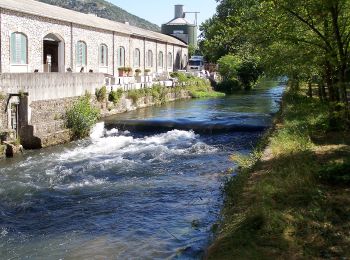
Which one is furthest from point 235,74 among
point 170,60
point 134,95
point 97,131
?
point 97,131

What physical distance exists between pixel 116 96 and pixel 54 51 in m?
5.59

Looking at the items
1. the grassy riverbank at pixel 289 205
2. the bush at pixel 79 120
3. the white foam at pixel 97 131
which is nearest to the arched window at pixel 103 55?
the white foam at pixel 97 131

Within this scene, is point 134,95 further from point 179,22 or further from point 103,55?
point 179,22

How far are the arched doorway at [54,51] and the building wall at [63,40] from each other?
26cm

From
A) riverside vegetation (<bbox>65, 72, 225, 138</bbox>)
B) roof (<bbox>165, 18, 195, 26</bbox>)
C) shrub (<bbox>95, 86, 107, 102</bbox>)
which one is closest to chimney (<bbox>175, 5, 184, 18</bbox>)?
roof (<bbox>165, 18, 195, 26</bbox>)

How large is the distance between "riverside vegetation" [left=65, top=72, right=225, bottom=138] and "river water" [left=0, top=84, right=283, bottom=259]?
87cm

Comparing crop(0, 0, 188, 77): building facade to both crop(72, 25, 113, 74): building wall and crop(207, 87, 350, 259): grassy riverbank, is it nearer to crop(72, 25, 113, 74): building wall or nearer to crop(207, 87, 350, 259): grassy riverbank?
crop(72, 25, 113, 74): building wall

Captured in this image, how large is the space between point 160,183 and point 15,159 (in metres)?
6.74

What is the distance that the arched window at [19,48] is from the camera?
2794 centimetres

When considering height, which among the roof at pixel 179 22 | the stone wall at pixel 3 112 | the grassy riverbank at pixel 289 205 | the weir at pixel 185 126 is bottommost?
the grassy riverbank at pixel 289 205

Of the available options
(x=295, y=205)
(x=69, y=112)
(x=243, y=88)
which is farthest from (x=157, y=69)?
(x=295, y=205)

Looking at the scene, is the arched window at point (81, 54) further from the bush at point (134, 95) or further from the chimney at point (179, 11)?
the chimney at point (179, 11)

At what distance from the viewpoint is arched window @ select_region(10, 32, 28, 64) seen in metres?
27.9

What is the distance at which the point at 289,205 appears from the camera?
360 inches
